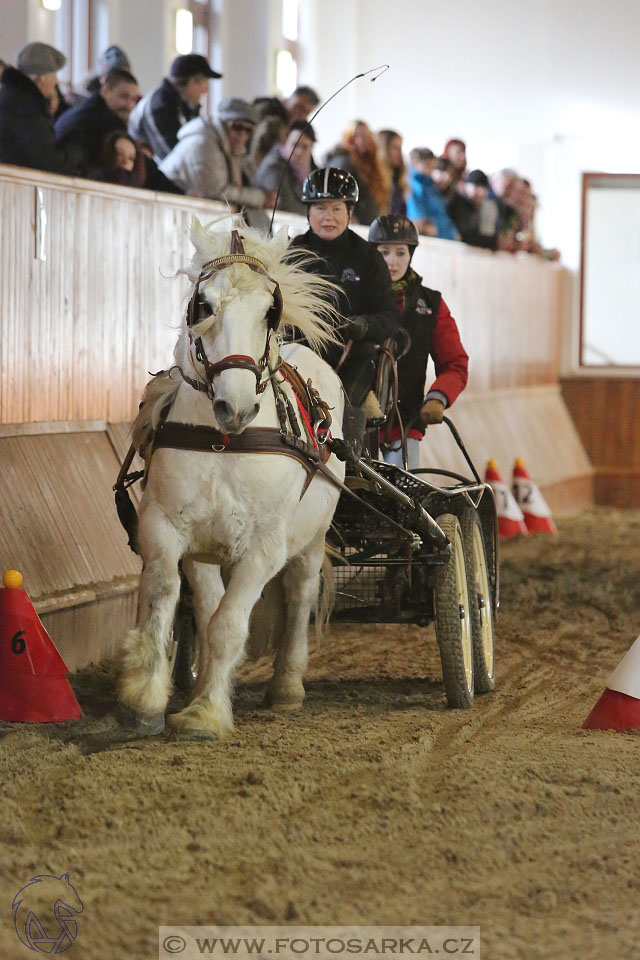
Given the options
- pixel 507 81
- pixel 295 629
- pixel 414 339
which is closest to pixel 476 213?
pixel 507 81

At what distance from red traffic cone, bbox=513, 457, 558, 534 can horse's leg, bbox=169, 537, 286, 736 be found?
25.4 feet

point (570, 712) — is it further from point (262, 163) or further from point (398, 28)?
point (398, 28)

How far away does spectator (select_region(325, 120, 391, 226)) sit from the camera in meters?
12.1

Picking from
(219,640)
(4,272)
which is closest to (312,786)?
(219,640)

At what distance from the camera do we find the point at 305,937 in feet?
10.9

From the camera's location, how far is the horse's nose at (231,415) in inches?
175

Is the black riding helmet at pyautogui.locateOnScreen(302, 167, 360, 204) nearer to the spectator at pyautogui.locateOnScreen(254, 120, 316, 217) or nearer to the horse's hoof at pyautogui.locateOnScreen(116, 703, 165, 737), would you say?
the horse's hoof at pyautogui.locateOnScreen(116, 703, 165, 737)

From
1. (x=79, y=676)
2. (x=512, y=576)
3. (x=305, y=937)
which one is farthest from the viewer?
(x=512, y=576)

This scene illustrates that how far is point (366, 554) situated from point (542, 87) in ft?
51.5

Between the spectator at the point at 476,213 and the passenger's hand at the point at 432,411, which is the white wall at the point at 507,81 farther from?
the passenger's hand at the point at 432,411

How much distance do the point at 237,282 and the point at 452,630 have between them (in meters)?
1.88

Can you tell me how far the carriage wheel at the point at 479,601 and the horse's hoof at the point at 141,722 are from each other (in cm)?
178

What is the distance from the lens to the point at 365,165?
12297mm

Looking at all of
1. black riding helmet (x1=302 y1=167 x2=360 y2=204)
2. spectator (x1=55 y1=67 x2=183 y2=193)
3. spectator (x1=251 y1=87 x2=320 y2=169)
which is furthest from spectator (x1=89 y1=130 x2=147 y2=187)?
black riding helmet (x1=302 y1=167 x2=360 y2=204)
